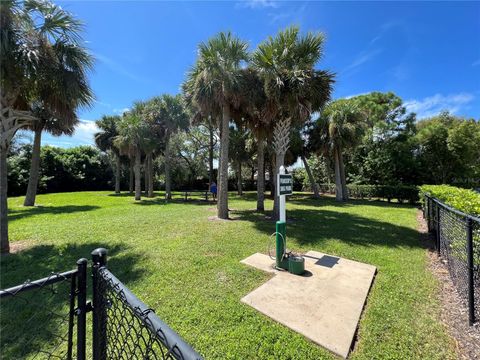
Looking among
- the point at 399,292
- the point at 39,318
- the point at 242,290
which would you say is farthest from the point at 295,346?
the point at 39,318

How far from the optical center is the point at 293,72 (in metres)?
8.34

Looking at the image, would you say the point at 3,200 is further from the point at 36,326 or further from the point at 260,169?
the point at 260,169

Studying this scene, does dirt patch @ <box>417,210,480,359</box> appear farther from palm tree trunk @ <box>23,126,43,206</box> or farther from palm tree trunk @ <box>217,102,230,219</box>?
palm tree trunk @ <box>23,126,43,206</box>

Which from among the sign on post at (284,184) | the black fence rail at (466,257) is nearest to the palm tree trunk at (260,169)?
the sign on post at (284,184)

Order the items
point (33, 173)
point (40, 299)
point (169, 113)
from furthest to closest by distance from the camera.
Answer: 1. point (169, 113)
2. point (33, 173)
3. point (40, 299)

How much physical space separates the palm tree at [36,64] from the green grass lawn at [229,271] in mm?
2086

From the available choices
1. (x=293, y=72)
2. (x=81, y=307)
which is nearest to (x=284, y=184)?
(x=81, y=307)

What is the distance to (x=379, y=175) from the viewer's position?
68.3ft

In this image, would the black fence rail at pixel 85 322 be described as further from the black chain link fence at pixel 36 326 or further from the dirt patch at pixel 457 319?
the dirt patch at pixel 457 319

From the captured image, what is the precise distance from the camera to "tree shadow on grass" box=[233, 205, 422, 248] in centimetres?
680

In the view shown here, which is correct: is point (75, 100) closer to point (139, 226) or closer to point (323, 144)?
point (139, 226)

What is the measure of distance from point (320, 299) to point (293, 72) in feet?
24.0

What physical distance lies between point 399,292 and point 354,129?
14233 millimetres

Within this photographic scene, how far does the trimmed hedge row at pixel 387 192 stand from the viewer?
16578 mm
